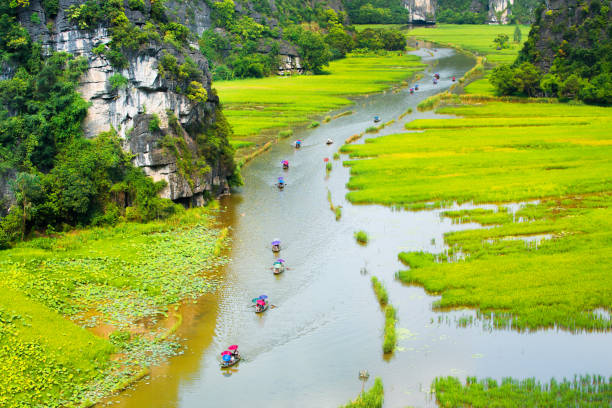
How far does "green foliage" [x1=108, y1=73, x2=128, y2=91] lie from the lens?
1427 inches

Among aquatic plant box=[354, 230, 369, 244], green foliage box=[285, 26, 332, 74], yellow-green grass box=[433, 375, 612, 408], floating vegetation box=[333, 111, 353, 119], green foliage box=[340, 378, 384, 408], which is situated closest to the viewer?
yellow-green grass box=[433, 375, 612, 408]

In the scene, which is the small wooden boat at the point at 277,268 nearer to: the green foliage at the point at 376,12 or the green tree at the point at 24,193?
the green tree at the point at 24,193

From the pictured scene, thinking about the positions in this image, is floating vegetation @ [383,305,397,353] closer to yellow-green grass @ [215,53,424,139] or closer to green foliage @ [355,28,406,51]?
yellow-green grass @ [215,53,424,139]

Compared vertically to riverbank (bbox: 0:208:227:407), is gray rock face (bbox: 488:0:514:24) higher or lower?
higher

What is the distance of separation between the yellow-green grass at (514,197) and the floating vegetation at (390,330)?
2.14 meters

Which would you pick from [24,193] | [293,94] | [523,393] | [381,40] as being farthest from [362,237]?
[381,40]

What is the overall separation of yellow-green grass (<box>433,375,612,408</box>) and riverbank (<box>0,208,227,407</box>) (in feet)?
32.8

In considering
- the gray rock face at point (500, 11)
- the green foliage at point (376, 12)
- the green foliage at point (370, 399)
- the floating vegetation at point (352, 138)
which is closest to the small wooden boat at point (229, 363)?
the green foliage at point (370, 399)

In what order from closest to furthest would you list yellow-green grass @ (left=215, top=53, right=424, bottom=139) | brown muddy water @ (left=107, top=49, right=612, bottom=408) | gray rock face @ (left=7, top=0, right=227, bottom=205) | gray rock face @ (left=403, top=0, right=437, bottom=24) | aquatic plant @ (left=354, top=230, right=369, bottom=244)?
brown muddy water @ (left=107, top=49, right=612, bottom=408) → aquatic plant @ (left=354, top=230, right=369, bottom=244) → gray rock face @ (left=7, top=0, right=227, bottom=205) → yellow-green grass @ (left=215, top=53, right=424, bottom=139) → gray rock face @ (left=403, top=0, right=437, bottom=24)

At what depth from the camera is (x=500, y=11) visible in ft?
553

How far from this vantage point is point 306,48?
10538 centimetres

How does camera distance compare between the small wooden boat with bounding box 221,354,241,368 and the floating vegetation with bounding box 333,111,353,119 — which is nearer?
the small wooden boat with bounding box 221,354,241,368

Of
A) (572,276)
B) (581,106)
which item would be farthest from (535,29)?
(572,276)

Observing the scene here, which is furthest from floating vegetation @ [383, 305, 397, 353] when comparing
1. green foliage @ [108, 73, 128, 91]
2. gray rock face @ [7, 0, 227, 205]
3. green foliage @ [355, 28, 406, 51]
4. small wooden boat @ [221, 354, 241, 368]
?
green foliage @ [355, 28, 406, 51]
